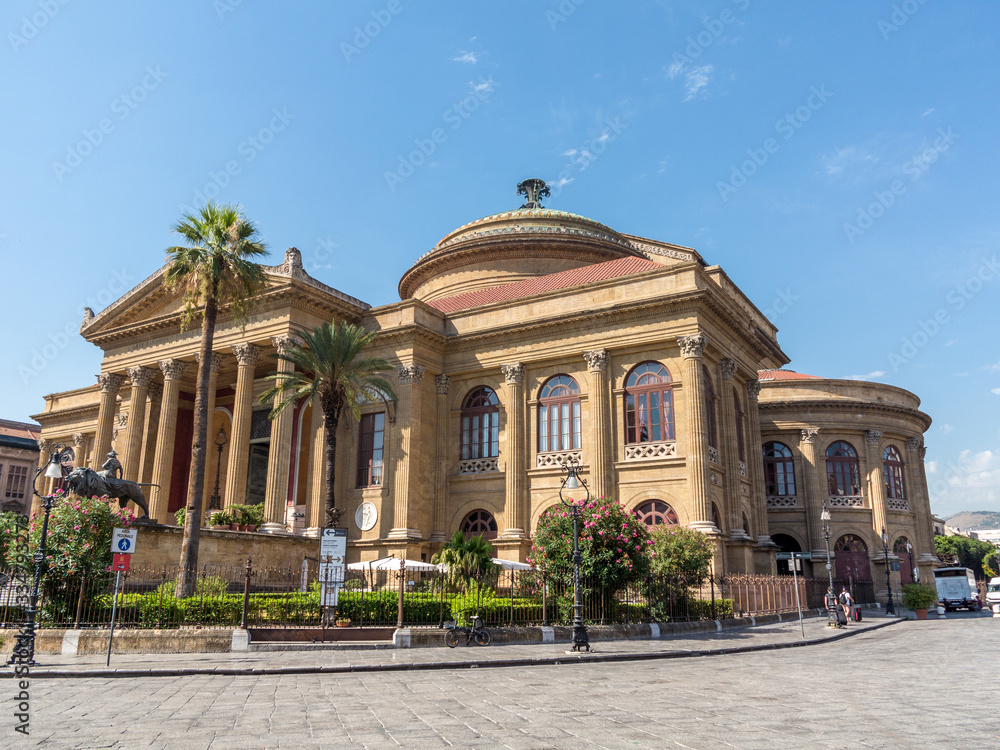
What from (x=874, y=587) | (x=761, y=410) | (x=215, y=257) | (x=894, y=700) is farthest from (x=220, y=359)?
(x=874, y=587)

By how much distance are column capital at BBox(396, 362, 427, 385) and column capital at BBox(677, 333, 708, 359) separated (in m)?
11.1

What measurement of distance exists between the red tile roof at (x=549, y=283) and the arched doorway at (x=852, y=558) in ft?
65.2

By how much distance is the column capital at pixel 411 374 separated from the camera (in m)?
33.2

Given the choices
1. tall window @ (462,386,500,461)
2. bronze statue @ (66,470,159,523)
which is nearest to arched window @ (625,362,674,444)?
tall window @ (462,386,500,461)

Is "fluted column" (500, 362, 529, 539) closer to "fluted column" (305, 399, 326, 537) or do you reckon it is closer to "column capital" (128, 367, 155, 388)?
"fluted column" (305, 399, 326, 537)

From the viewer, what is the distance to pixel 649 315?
30094 mm

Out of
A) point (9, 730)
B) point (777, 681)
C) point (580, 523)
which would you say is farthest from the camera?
point (580, 523)

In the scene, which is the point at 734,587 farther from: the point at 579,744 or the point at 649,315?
the point at 579,744

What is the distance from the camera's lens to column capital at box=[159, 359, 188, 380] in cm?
3538

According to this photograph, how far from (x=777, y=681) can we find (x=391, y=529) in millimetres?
21561

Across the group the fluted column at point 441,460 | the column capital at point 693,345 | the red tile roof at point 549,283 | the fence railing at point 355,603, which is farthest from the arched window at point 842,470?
the fluted column at point 441,460

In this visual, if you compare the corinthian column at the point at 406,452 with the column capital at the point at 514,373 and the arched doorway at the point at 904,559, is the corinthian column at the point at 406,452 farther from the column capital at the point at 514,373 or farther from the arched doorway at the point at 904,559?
the arched doorway at the point at 904,559

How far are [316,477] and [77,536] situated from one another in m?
14.3

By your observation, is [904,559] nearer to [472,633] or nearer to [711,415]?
[711,415]
